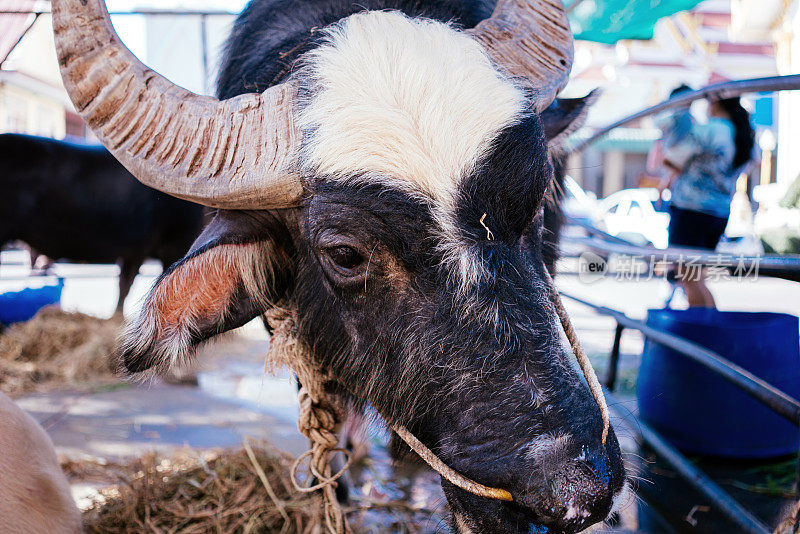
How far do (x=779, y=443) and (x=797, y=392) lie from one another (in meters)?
0.27

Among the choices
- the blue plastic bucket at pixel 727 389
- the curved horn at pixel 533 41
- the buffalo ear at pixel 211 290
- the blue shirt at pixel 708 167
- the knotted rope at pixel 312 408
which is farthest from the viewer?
the blue shirt at pixel 708 167

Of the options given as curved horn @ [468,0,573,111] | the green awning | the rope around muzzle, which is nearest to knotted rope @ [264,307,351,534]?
the rope around muzzle

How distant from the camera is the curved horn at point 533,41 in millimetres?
1755

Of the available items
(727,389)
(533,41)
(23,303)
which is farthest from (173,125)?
(23,303)

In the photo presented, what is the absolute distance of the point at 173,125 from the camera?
1542mm

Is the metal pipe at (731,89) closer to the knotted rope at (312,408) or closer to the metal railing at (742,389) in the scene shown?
the metal railing at (742,389)

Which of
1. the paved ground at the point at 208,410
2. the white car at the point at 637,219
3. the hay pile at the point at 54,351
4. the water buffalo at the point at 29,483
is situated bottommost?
the hay pile at the point at 54,351

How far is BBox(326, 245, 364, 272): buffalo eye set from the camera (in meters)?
1.46

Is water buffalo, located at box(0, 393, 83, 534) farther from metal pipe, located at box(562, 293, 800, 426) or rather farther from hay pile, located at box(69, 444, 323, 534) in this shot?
metal pipe, located at box(562, 293, 800, 426)

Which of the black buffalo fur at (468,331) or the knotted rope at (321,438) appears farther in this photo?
the knotted rope at (321,438)

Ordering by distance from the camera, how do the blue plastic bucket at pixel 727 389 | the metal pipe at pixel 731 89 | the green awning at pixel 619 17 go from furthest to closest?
the green awning at pixel 619 17
the blue plastic bucket at pixel 727 389
the metal pipe at pixel 731 89

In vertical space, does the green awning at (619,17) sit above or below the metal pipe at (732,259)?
above


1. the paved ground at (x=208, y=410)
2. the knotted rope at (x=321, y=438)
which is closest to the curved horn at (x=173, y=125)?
the paved ground at (x=208, y=410)

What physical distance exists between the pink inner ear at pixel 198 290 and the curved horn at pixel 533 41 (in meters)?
0.96
